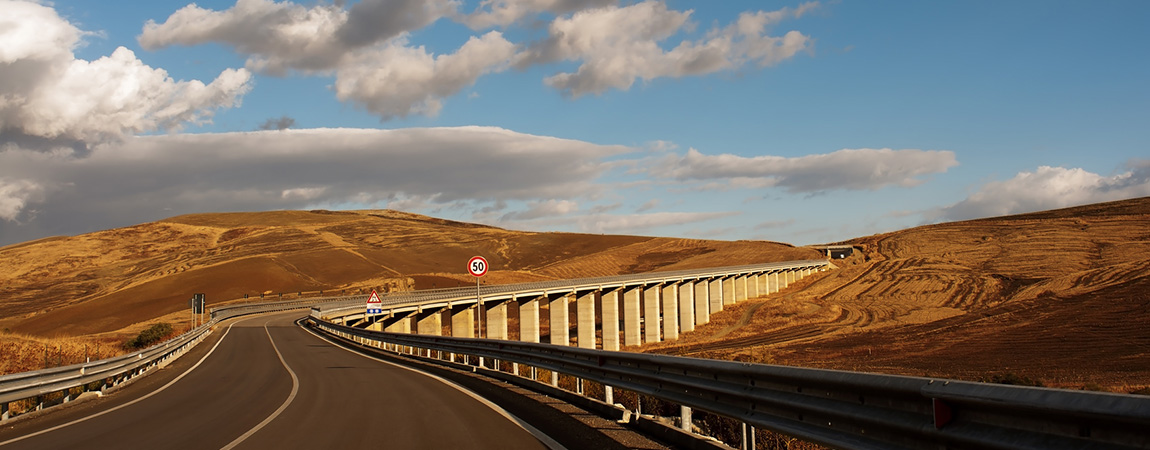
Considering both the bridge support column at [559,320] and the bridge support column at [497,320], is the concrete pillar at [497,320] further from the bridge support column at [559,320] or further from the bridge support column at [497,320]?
the bridge support column at [559,320]

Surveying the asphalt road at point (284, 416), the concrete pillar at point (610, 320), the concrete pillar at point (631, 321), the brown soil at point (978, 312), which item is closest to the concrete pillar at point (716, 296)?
the brown soil at point (978, 312)

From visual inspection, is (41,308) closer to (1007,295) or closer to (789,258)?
(789,258)

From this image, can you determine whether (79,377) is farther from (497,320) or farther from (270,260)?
(270,260)

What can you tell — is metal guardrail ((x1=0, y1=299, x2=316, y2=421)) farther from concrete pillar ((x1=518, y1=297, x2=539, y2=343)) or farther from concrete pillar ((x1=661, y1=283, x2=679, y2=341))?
concrete pillar ((x1=661, y1=283, x2=679, y2=341))

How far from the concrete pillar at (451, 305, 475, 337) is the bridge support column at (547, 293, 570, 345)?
687 centimetres

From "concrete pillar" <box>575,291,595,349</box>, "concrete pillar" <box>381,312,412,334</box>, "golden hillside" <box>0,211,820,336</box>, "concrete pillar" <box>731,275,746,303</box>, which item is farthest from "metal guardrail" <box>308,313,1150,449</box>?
"golden hillside" <box>0,211,820,336</box>

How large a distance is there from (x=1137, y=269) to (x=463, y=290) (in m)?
53.0

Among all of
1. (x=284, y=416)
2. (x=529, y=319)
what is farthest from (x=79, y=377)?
(x=529, y=319)

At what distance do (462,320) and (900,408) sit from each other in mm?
55800

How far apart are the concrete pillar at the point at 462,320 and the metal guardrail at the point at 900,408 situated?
50037 mm

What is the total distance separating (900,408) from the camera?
199 inches

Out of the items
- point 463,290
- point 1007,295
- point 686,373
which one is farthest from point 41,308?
point 686,373

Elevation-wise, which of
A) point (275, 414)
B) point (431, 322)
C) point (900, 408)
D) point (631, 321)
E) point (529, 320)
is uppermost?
point (900, 408)

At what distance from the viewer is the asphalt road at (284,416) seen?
993 cm
